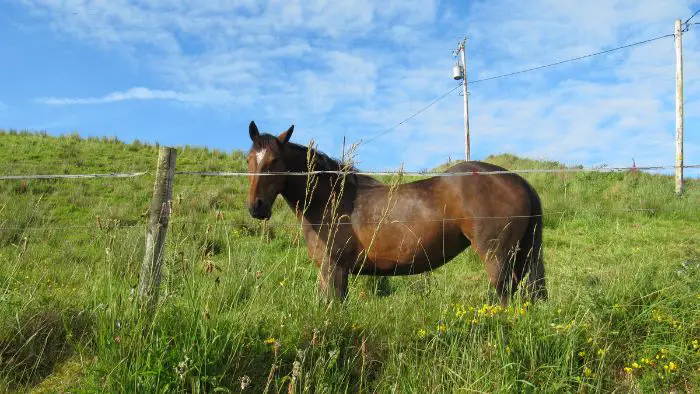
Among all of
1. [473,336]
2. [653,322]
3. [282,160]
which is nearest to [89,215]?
[282,160]

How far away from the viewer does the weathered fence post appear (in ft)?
10.3

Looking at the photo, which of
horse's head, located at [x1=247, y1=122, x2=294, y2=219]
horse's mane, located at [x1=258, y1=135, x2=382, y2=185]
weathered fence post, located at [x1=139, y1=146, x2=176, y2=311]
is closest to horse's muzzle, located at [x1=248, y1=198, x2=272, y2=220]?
horse's head, located at [x1=247, y1=122, x2=294, y2=219]

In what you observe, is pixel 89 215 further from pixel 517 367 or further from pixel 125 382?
pixel 517 367

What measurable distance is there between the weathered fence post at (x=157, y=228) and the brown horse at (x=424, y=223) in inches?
45.3

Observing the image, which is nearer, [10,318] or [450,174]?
[10,318]

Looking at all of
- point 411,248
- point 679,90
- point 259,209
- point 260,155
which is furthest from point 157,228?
point 679,90

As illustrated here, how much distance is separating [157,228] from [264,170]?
5.24 ft

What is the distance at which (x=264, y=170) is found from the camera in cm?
476

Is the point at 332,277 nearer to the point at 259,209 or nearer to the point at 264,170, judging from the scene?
the point at 259,209

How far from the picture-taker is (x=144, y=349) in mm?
2578

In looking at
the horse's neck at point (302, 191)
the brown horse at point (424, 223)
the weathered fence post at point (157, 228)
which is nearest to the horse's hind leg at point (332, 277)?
the brown horse at point (424, 223)

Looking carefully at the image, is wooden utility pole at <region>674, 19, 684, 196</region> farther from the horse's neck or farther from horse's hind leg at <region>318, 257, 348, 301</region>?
horse's hind leg at <region>318, 257, 348, 301</region>

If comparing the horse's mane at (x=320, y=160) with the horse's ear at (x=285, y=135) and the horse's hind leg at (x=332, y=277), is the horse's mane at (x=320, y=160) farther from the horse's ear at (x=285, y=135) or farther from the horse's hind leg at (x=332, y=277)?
the horse's hind leg at (x=332, y=277)

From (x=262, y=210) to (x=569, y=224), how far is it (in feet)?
29.4
